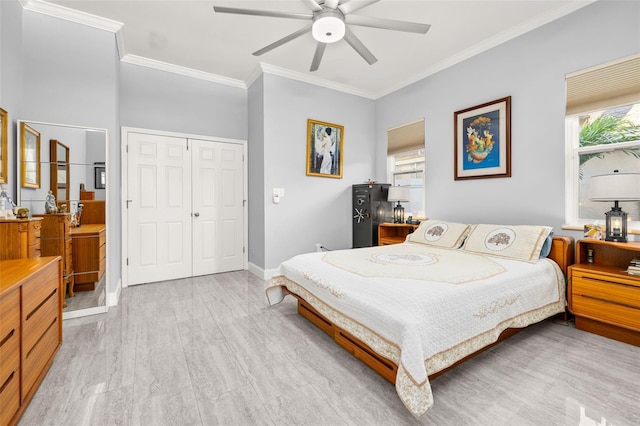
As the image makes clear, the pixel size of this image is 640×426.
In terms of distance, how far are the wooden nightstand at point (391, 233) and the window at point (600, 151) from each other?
1.92 metres

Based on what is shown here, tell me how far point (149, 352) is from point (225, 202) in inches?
106

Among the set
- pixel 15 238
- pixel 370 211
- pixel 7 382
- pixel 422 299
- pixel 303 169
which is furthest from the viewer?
pixel 370 211

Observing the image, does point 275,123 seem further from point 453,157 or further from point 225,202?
point 453,157

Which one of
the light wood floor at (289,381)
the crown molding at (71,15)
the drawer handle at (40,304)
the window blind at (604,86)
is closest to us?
the light wood floor at (289,381)

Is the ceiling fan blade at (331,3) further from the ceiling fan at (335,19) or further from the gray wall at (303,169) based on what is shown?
the gray wall at (303,169)

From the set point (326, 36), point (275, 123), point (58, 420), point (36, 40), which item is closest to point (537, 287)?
point (326, 36)

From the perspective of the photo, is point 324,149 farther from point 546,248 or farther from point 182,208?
point 546,248

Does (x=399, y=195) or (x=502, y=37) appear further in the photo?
(x=399, y=195)

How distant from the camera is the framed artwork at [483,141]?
340 cm

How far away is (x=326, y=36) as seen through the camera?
259 centimetres

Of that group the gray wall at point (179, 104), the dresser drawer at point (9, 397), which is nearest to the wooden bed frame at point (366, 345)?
the dresser drawer at point (9, 397)

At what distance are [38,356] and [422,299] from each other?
7.62 feet

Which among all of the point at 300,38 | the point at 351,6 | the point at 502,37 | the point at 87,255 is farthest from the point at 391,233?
the point at 87,255

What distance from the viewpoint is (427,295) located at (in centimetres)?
176
